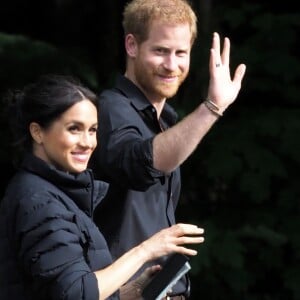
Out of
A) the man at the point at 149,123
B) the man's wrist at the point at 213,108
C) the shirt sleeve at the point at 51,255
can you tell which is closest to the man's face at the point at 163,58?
the man at the point at 149,123

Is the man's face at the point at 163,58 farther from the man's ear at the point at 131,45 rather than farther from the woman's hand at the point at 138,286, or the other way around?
the woman's hand at the point at 138,286

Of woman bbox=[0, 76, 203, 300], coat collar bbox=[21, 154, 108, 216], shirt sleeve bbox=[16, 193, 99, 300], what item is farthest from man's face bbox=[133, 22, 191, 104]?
shirt sleeve bbox=[16, 193, 99, 300]

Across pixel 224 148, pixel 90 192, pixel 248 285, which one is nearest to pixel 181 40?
pixel 90 192

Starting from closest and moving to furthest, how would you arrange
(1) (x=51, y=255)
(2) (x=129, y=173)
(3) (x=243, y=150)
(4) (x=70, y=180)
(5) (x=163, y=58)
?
(1) (x=51, y=255)
(4) (x=70, y=180)
(2) (x=129, y=173)
(5) (x=163, y=58)
(3) (x=243, y=150)

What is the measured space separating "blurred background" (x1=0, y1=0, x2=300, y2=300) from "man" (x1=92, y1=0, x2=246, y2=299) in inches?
98.0

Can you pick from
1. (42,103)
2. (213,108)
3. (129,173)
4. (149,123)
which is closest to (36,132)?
(42,103)

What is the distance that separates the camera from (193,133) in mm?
3014

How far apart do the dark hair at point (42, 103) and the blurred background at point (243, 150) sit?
3151mm

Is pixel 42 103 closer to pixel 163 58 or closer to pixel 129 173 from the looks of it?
pixel 129 173

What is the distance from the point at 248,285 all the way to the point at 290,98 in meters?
1.14

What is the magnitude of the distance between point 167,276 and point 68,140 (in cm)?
45

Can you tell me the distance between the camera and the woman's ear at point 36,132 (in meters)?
2.76

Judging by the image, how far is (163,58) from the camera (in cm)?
336

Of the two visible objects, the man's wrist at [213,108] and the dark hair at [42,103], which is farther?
the man's wrist at [213,108]
